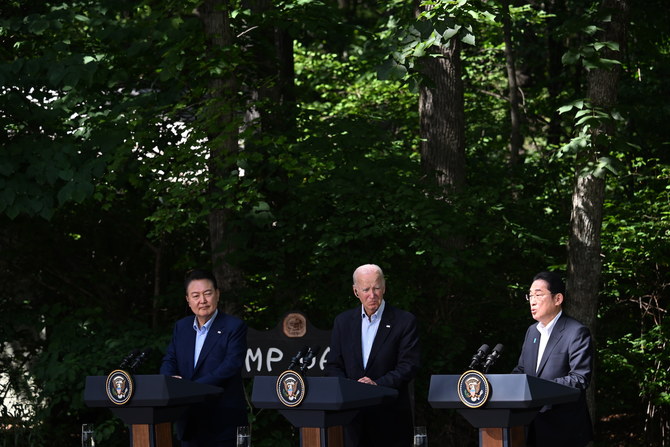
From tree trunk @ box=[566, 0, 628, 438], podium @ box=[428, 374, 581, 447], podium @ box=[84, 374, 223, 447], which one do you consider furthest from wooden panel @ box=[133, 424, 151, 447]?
tree trunk @ box=[566, 0, 628, 438]

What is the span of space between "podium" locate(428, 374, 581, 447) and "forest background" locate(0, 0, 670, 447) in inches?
126

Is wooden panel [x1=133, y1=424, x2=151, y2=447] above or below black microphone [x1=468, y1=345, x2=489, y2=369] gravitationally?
below

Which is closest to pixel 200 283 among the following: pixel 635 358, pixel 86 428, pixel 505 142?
pixel 86 428

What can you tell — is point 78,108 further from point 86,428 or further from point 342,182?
point 86,428

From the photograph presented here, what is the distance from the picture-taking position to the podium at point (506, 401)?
466 centimetres

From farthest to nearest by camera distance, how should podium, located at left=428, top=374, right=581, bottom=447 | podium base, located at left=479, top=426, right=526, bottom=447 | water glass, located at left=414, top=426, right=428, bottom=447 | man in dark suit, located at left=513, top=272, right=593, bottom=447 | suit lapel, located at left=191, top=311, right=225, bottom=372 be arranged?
suit lapel, located at left=191, top=311, right=225, bottom=372, man in dark suit, located at left=513, top=272, right=593, bottom=447, water glass, located at left=414, top=426, right=428, bottom=447, podium base, located at left=479, top=426, right=526, bottom=447, podium, located at left=428, top=374, right=581, bottom=447

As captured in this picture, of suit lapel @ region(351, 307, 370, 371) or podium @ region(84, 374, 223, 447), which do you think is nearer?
podium @ region(84, 374, 223, 447)

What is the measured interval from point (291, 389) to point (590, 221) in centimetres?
427

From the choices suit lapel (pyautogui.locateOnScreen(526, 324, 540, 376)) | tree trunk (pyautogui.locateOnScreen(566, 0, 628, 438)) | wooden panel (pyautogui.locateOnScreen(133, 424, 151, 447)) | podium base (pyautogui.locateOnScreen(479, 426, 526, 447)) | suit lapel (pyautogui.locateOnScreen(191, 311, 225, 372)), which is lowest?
podium base (pyautogui.locateOnScreen(479, 426, 526, 447))

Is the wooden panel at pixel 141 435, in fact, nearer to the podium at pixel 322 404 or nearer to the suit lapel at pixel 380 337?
the podium at pixel 322 404

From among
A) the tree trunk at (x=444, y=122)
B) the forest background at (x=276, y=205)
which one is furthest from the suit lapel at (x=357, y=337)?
the tree trunk at (x=444, y=122)

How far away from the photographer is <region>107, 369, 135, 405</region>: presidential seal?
17.0 ft

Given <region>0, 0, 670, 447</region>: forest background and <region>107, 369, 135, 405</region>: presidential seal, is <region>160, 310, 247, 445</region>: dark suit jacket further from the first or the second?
Answer: <region>0, 0, 670, 447</region>: forest background

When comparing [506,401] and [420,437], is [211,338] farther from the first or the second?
[506,401]
